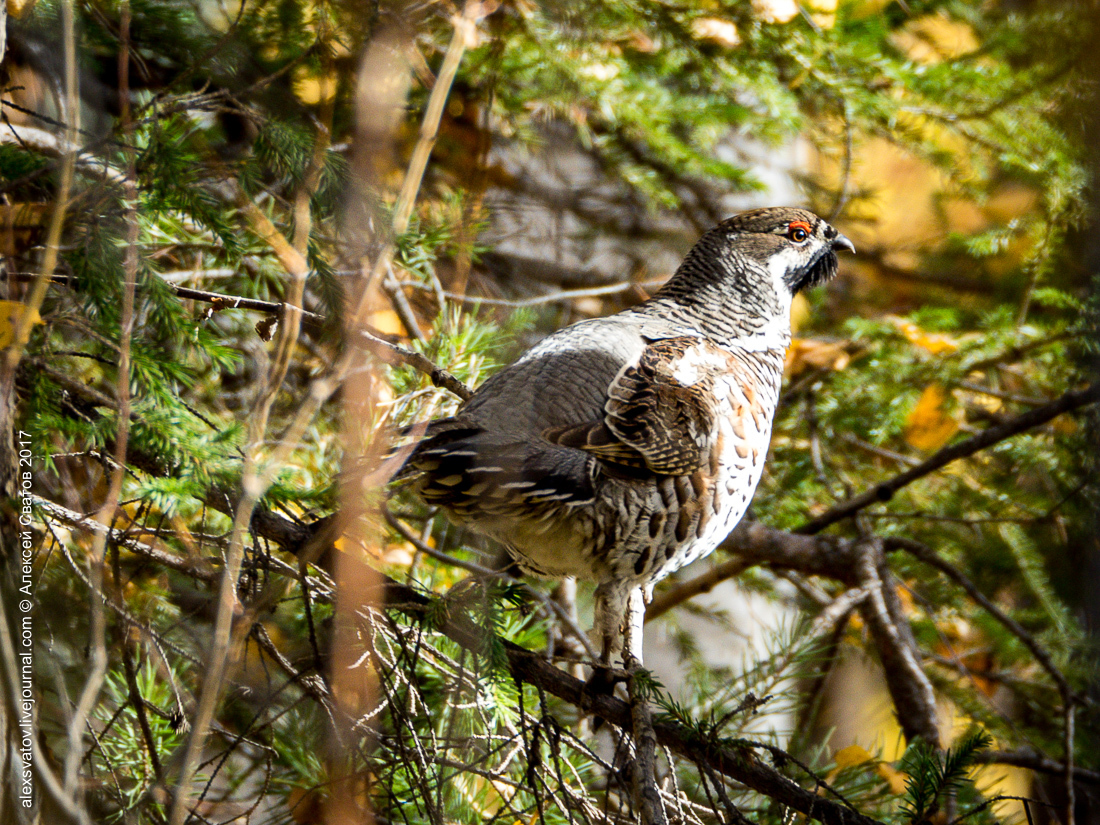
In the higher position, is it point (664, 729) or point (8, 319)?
point (8, 319)

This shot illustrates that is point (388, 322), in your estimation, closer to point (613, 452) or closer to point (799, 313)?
point (613, 452)

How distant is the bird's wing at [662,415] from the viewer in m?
2.39

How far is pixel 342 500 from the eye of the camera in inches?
69.1

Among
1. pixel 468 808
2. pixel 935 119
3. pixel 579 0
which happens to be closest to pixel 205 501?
pixel 468 808

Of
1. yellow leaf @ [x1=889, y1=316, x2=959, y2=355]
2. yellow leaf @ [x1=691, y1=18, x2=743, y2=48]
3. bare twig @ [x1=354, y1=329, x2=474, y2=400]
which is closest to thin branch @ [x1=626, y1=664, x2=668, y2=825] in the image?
bare twig @ [x1=354, y1=329, x2=474, y2=400]

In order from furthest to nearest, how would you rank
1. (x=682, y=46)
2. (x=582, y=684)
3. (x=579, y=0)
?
(x=682, y=46), (x=579, y=0), (x=582, y=684)

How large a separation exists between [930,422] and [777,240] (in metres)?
1.22

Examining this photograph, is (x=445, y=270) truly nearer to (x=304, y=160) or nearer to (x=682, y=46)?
(x=682, y=46)

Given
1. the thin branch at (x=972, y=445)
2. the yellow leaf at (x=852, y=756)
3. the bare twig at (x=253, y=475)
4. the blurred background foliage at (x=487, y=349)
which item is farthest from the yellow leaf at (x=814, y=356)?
the bare twig at (x=253, y=475)

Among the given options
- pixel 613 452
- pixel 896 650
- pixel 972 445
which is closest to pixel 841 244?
pixel 972 445

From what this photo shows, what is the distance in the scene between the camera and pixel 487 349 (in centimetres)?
305

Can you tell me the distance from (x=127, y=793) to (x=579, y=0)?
10.5ft

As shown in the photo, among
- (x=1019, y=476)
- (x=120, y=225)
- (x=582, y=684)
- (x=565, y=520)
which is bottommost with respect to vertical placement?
(x=582, y=684)

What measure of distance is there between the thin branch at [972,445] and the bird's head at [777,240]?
2.90 ft
